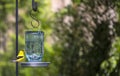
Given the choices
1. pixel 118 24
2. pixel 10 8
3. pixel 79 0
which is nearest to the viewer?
pixel 79 0

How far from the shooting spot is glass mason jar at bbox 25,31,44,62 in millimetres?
5961

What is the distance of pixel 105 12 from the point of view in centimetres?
781

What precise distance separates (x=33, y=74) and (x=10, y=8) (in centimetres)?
563

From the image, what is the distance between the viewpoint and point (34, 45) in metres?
6.14

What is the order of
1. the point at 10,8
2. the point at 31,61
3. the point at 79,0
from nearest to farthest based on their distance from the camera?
the point at 31,61 < the point at 79,0 < the point at 10,8

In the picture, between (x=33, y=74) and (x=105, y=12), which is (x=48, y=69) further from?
(x=105, y=12)

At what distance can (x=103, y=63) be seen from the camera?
7.91 m

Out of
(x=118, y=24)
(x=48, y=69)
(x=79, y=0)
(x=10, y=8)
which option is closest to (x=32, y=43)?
(x=79, y=0)

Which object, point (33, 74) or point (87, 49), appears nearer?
point (87, 49)

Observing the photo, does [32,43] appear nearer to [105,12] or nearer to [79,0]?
[79,0]

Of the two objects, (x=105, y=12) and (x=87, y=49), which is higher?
(x=105, y=12)

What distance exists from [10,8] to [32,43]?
8416 millimetres

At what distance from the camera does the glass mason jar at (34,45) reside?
596 cm

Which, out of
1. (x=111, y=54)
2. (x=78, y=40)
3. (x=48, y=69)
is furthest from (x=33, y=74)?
(x=111, y=54)
